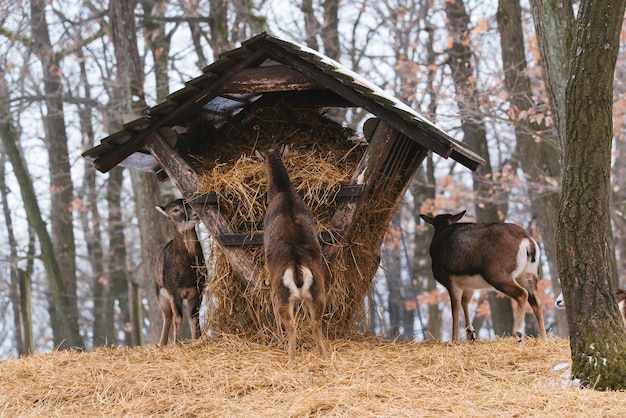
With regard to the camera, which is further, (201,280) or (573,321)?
(201,280)

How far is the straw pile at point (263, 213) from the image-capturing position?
28.5 ft

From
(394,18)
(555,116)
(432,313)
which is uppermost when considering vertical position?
(394,18)

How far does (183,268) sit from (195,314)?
57 cm

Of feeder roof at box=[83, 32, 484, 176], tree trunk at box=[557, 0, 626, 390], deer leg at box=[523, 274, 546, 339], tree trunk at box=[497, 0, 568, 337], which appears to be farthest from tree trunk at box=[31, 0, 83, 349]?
tree trunk at box=[557, 0, 626, 390]

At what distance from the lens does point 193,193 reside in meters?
8.96

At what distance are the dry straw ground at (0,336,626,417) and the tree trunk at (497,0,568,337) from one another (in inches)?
229

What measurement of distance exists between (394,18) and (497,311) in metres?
8.58

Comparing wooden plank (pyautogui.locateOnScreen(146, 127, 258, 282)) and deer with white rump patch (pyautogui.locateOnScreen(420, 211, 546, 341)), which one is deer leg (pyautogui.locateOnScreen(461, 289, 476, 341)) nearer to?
deer with white rump patch (pyautogui.locateOnScreen(420, 211, 546, 341))

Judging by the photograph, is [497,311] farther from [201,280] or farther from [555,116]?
[201,280]

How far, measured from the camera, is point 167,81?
19906 mm

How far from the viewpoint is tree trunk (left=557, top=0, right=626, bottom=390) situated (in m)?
6.66

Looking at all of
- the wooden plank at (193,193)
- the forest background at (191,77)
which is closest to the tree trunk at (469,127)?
the forest background at (191,77)

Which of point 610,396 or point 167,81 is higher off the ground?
point 167,81

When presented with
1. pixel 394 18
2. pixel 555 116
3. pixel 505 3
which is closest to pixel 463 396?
pixel 555 116
